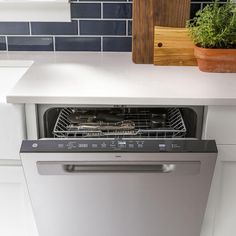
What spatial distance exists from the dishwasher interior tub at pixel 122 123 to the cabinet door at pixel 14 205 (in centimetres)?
17

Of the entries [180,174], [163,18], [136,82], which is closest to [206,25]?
[163,18]

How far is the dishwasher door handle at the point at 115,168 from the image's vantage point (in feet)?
3.86

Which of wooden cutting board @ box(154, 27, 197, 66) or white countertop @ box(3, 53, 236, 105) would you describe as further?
wooden cutting board @ box(154, 27, 197, 66)

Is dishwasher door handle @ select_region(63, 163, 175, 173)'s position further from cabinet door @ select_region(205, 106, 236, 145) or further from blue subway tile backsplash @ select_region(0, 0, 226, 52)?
blue subway tile backsplash @ select_region(0, 0, 226, 52)

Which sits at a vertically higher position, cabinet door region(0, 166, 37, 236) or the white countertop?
the white countertop

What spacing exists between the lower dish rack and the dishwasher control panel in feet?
0.44

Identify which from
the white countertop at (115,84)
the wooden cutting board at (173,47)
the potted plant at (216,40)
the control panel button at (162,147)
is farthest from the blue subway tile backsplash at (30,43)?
the control panel button at (162,147)

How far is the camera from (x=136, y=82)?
4.59 feet

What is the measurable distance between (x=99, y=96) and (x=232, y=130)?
0.43 m

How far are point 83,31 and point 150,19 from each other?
347 mm

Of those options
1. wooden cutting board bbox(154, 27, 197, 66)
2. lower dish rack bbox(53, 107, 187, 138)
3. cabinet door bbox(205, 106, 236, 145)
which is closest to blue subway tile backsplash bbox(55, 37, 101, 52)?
wooden cutting board bbox(154, 27, 197, 66)

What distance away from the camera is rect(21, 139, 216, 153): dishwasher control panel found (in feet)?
3.73

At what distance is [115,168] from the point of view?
1.18m

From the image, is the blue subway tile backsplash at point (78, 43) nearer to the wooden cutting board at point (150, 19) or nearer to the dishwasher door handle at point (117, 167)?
the wooden cutting board at point (150, 19)
